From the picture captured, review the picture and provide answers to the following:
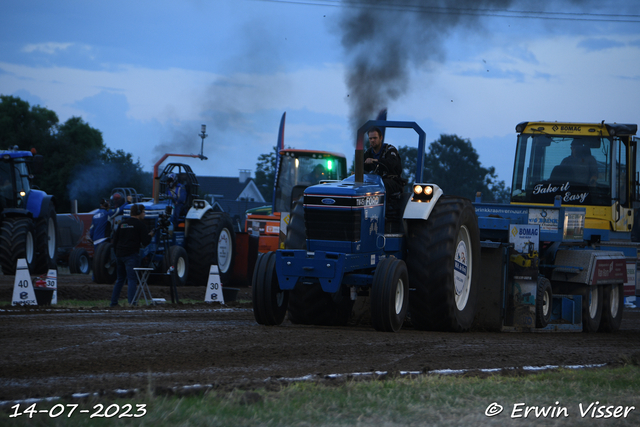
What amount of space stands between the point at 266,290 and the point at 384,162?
6.57ft

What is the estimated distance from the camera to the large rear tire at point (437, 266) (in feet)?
28.6

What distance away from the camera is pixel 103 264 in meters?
16.7

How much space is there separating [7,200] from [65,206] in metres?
24.6

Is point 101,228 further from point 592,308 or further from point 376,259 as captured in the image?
point 592,308

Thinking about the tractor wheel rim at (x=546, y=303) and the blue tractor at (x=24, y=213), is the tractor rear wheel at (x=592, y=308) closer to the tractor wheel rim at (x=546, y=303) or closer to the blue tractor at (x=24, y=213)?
the tractor wheel rim at (x=546, y=303)

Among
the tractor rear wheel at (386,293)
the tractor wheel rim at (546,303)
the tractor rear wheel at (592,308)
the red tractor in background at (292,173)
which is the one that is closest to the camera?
the tractor rear wheel at (386,293)

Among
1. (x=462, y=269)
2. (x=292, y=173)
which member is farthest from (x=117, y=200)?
(x=462, y=269)

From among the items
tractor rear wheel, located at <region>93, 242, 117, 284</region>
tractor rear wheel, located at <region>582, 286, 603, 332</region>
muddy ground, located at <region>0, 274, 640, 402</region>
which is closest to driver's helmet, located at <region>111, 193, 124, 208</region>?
tractor rear wheel, located at <region>93, 242, 117, 284</region>

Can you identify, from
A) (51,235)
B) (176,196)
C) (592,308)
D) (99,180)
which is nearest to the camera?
(592,308)

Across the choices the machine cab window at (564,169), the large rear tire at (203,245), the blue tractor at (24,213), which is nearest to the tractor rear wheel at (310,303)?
the machine cab window at (564,169)

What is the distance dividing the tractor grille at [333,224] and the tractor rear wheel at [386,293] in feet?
1.54

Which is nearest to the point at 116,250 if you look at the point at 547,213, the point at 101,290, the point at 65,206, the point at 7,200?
the point at 101,290

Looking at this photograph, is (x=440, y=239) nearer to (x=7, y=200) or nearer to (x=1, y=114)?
(x=7, y=200)

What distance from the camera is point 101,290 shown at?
1519 cm
